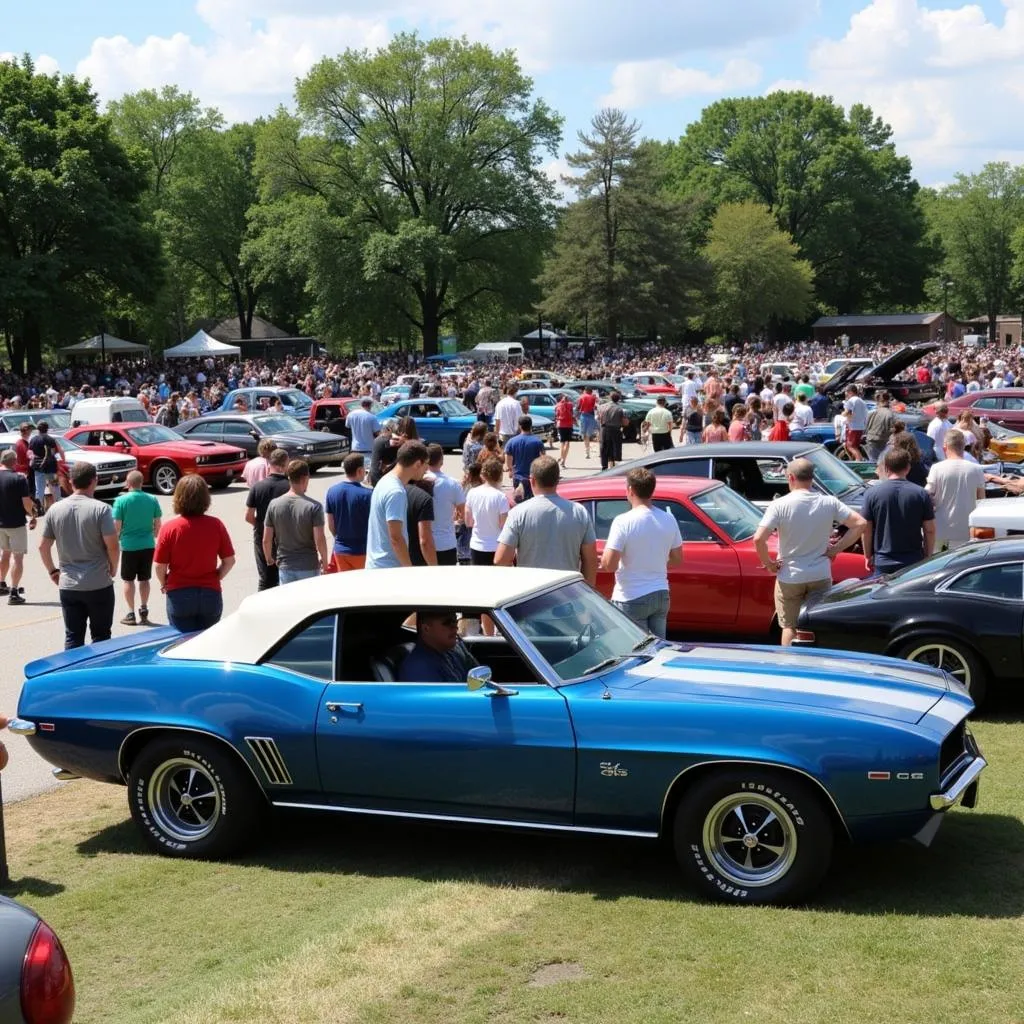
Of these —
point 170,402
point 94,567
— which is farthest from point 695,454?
point 170,402

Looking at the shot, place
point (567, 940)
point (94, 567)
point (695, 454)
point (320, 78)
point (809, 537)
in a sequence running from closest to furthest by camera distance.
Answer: point (567, 940) < point (809, 537) < point (94, 567) < point (695, 454) < point (320, 78)

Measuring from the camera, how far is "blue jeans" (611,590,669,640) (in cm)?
838

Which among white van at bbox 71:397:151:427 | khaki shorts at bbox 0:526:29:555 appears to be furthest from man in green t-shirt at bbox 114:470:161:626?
white van at bbox 71:397:151:427

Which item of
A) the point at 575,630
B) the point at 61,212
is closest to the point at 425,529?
the point at 575,630

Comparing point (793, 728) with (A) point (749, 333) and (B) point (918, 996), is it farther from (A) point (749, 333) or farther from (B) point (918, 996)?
(A) point (749, 333)

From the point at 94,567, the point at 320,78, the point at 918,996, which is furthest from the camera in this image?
the point at 320,78

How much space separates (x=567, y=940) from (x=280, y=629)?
2152mm

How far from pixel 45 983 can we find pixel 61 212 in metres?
55.0

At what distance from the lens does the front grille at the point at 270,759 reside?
20.4 feet

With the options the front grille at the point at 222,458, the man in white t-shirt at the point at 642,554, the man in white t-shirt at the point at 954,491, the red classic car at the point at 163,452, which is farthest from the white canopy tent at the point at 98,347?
the man in white t-shirt at the point at 642,554

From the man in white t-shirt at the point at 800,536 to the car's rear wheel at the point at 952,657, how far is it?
0.85 m

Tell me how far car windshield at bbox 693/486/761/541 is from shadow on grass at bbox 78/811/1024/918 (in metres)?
4.37

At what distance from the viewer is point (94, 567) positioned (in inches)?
392

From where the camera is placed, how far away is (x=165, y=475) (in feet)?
87.6
